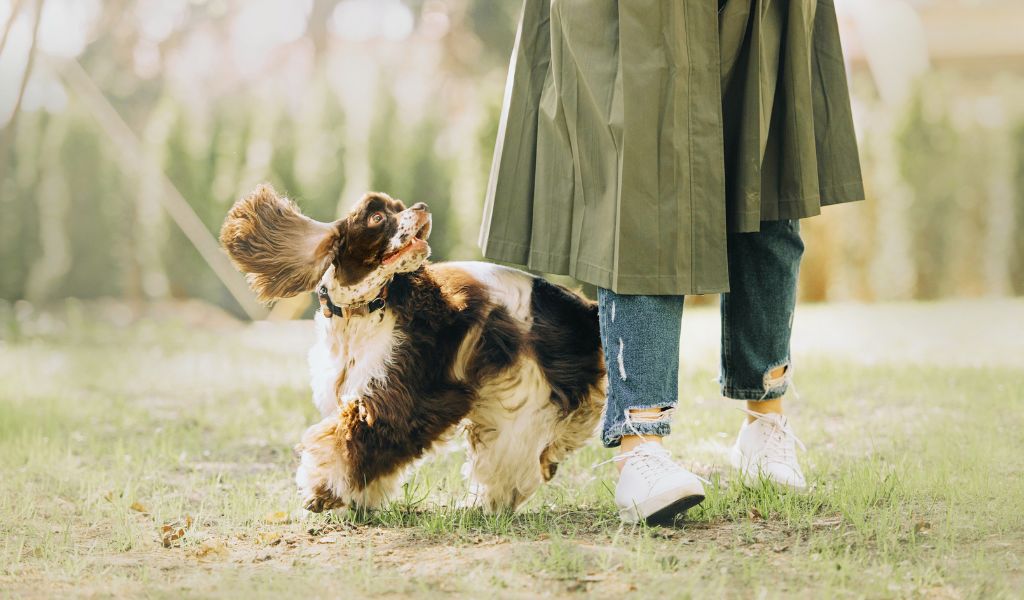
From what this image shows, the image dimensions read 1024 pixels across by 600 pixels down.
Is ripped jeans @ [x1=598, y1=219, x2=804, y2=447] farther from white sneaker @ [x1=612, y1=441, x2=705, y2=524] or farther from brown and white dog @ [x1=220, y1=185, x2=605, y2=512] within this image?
brown and white dog @ [x1=220, y1=185, x2=605, y2=512]

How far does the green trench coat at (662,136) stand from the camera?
89.6 inches

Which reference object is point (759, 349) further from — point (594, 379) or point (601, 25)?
point (601, 25)

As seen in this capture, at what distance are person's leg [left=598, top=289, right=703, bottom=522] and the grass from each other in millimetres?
116

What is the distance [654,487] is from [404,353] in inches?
27.2

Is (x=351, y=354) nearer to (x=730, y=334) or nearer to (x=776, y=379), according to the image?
(x=730, y=334)

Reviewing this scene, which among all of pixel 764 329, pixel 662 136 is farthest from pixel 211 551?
pixel 764 329

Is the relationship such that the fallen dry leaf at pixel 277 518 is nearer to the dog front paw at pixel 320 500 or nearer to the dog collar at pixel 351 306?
the dog front paw at pixel 320 500

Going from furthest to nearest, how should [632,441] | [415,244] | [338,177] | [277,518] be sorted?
[338,177] < [277,518] < [415,244] < [632,441]

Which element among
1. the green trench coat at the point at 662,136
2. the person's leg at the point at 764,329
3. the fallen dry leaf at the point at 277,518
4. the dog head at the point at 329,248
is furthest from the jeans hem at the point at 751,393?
the fallen dry leaf at the point at 277,518

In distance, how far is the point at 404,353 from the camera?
8.18ft

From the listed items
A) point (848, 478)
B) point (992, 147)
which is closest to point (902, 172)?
point (992, 147)

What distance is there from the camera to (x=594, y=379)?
8.65 ft

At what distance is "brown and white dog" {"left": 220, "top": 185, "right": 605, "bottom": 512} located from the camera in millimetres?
2477

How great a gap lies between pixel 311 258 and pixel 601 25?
0.90 metres
